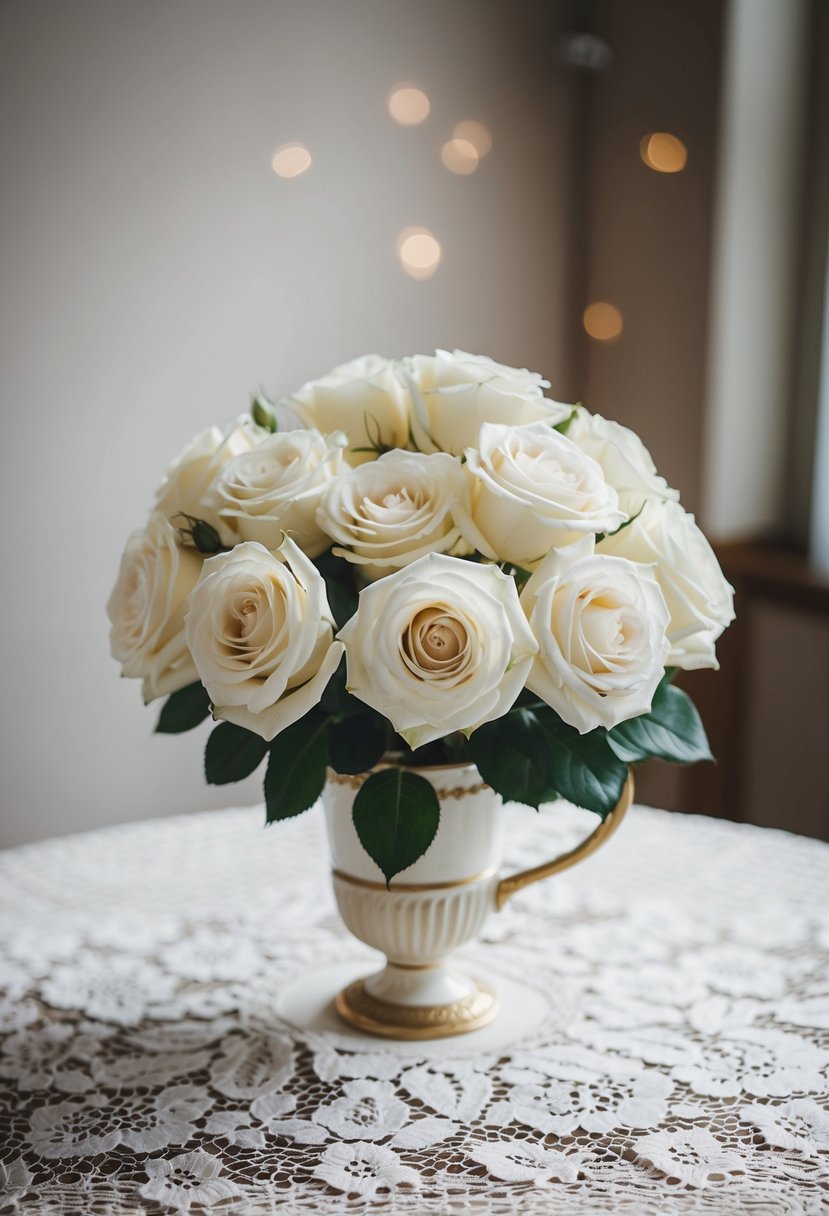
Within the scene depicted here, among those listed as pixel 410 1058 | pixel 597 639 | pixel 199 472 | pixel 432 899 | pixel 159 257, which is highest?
pixel 159 257

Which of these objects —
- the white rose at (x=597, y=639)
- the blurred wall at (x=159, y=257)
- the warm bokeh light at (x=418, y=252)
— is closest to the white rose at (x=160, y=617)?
the white rose at (x=597, y=639)

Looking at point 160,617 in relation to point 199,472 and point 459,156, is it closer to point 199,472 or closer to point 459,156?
point 199,472

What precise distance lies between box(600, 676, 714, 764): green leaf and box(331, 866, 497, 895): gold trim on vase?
0.15 m

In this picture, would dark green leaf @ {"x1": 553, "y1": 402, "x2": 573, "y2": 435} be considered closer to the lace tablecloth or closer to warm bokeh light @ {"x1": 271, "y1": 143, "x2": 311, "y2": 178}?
the lace tablecloth

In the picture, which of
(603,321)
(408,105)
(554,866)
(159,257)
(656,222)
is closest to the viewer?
(554,866)

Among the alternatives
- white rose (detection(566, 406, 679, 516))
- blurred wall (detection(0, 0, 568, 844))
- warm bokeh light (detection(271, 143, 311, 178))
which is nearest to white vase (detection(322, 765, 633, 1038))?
white rose (detection(566, 406, 679, 516))

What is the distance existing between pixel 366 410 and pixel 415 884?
0.35m

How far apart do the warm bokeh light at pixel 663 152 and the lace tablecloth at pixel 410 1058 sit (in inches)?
55.9

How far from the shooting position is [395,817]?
82cm

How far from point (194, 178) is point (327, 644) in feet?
4.75

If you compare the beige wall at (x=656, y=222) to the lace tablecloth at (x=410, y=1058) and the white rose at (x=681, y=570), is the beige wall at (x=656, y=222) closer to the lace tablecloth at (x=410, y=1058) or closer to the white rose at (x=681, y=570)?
the lace tablecloth at (x=410, y=1058)

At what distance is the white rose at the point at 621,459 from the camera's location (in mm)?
870

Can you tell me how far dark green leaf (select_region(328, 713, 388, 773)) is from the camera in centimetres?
83

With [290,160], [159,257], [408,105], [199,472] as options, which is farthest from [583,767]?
[408,105]
